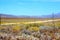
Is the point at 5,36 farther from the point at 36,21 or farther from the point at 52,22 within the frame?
the point at 52,22

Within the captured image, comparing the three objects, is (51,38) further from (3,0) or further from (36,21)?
(3,0)

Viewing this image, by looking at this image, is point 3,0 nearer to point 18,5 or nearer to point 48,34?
point 18,5

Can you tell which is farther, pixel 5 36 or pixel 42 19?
pixel 42 19

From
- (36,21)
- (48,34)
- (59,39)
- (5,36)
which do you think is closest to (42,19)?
(36,21)

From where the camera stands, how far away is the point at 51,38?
3.06m

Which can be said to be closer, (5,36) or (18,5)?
(5,36)

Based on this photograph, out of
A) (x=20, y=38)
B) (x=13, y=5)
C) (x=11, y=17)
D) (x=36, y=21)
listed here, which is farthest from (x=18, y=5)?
(x=20, y=38)

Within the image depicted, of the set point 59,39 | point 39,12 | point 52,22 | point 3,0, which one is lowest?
point 59,39

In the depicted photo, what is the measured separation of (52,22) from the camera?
318 centimetres

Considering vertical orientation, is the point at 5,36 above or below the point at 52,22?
below

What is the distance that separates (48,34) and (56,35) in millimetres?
164

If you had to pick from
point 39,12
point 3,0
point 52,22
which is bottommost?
point 52,22

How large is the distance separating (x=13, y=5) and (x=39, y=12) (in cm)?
58

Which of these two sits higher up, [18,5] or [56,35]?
[18,5]
